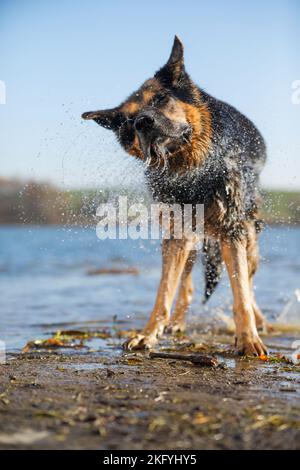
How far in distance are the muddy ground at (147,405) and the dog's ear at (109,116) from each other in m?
1.84

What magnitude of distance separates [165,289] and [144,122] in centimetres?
168

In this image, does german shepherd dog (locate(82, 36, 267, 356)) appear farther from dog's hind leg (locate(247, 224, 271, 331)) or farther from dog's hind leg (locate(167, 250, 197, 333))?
dog's hind leg (locate(167, 250, 197, 333))

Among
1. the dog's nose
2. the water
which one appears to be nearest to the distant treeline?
the water

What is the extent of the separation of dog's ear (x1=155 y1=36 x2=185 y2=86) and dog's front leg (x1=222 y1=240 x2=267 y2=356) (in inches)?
54.7

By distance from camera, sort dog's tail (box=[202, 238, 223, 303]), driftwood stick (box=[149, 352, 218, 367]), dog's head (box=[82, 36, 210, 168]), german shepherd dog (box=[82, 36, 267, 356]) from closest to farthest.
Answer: driftwood stick (box=[149, 352, 218, 367]), dog's head (box=[82, 36, 210, 168]), german shepherd dog (box=[82, 36, 267, 356]), dog's tail (box=[202, 238, 223, 303])

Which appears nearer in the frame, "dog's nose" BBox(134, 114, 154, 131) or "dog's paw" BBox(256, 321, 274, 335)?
"dog's nose" BBox(134, 114, 154, 131)

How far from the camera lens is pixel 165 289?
18.8 ft

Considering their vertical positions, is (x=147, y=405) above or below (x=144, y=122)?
below

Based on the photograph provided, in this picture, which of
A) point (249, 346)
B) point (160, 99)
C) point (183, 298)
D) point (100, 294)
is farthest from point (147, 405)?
point (100, 294)

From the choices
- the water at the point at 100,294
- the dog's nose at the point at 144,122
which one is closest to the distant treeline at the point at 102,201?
the water at the point at 100,294

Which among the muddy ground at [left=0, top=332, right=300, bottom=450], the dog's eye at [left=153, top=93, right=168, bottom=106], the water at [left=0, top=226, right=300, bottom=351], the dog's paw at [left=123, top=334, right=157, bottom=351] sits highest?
the dog's eye at [left=153, top=93, right=168, bottom=106]

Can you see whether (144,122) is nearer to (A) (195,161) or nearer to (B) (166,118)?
(B) (166,118)

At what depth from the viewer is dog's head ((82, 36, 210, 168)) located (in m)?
4.84
